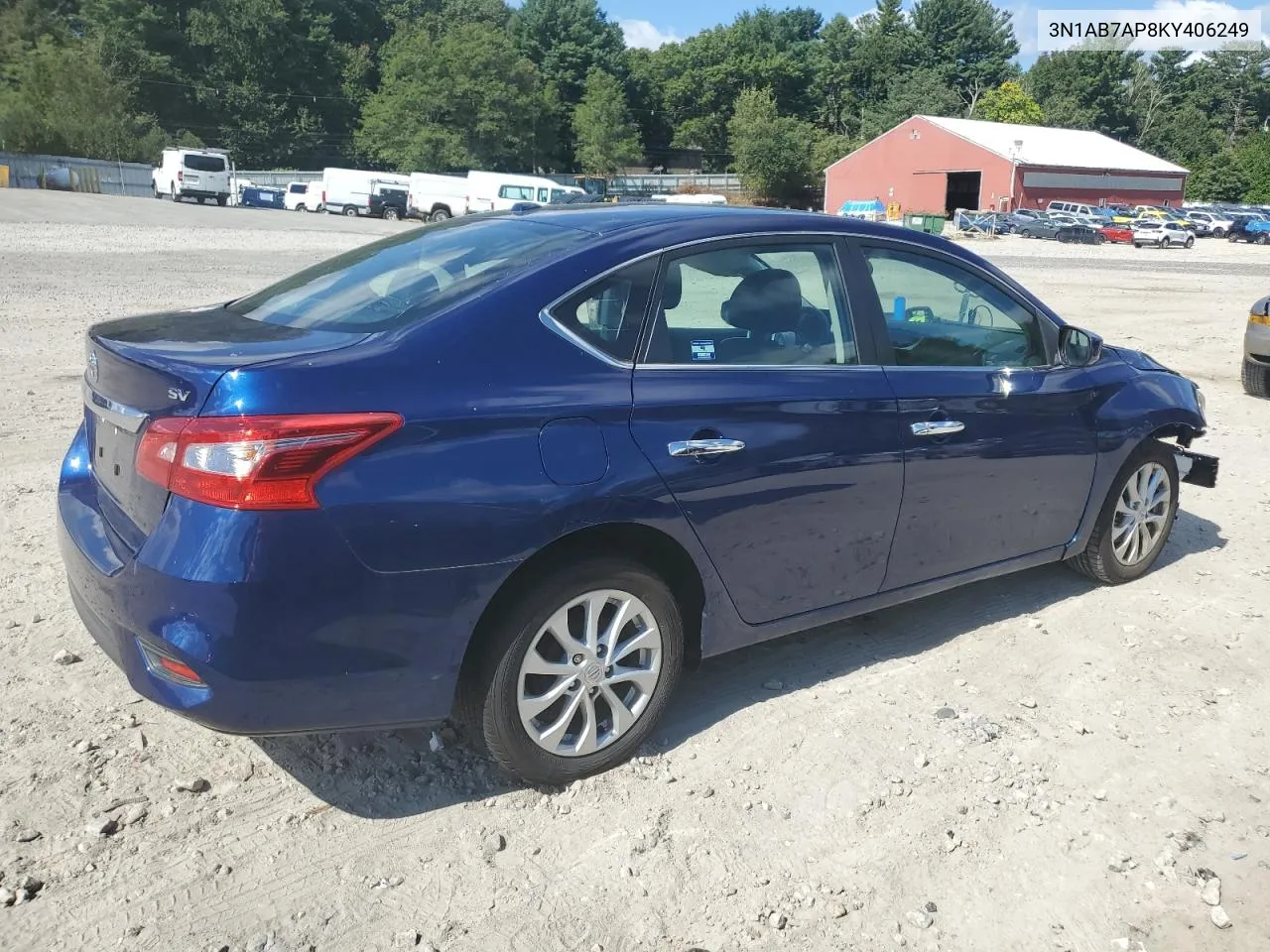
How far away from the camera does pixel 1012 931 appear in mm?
2816

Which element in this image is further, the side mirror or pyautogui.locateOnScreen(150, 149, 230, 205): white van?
pyautogui.locateOnScreen(150, 149, 230, 205): white van

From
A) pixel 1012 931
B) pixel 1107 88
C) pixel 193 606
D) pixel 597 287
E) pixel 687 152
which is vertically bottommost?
pixel 1012 931

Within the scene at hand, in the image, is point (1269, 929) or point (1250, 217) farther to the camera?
point (1250, 217)

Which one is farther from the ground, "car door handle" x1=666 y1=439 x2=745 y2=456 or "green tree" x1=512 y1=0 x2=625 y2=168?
"green tree" x1=512 y1=0 x2=625 y2=168

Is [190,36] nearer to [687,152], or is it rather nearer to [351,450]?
[687,152]

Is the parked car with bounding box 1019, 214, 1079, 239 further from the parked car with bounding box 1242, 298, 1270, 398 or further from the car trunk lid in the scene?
the car trunk lid

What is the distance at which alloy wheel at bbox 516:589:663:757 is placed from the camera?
3.16m

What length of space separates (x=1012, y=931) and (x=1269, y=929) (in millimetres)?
713

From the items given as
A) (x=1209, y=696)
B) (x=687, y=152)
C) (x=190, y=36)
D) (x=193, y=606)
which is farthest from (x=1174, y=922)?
(x=687, y=152)

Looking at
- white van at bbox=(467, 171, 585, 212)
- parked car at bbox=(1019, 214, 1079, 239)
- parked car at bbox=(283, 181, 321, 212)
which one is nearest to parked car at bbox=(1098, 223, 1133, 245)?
parked car at bbox=(1019, 214, 1079, 239)

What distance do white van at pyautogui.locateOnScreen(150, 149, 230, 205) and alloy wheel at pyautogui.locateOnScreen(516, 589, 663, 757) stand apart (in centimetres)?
5174

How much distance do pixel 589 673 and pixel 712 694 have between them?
86cm

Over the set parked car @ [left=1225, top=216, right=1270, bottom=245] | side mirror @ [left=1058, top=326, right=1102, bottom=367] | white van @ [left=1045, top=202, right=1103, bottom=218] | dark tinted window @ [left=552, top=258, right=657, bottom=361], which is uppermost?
white van @ [left=1045, top=202, right=1103, bottom=218]

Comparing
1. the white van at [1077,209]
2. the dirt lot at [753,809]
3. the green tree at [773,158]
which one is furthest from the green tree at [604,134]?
the dirt lot at [753,809]
